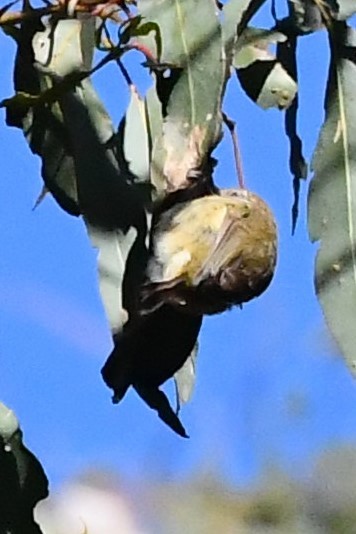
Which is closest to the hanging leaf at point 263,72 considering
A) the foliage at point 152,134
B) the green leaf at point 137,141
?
the foliage at point 152,134

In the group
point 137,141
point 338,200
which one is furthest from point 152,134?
point 338,200

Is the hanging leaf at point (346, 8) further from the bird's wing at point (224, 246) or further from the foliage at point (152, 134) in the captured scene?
the bird's wing at point (224, 246)

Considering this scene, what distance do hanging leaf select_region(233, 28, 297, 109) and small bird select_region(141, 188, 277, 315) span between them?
0.25ft

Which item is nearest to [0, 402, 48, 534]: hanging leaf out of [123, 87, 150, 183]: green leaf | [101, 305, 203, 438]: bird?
[101, 305, 203, 438]: bird

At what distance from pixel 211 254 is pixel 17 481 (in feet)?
0.78

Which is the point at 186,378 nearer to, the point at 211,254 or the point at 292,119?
the point at 211,254

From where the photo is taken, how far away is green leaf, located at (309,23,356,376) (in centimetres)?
111

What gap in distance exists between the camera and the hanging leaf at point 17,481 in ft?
3.64

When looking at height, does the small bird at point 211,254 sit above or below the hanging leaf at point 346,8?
below

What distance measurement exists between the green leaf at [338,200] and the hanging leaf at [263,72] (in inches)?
2.1

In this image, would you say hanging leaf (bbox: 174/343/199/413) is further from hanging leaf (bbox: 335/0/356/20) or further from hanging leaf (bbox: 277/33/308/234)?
hanging leaf (bbox: 335/0/356/20)

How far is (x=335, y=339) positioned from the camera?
3.56 feet

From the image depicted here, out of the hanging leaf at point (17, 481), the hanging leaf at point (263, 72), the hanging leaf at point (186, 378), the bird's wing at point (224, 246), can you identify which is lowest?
the hanging leaf at point (186, 378)

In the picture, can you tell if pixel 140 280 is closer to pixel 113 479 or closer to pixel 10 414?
pixel 10 414
